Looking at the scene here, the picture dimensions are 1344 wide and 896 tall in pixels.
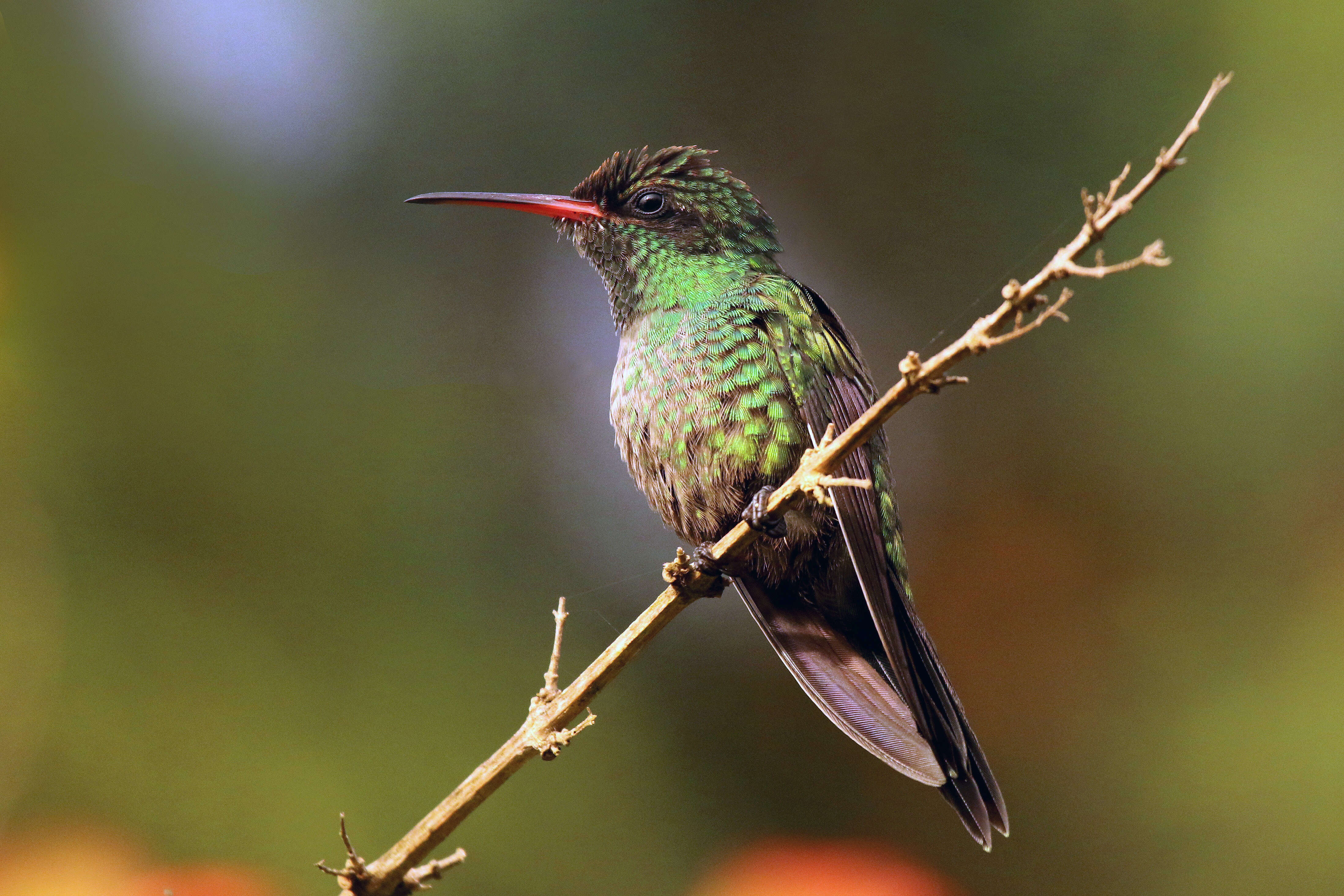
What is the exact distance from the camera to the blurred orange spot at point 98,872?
195cm

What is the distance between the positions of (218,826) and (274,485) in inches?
35.3

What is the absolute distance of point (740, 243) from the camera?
177 cm

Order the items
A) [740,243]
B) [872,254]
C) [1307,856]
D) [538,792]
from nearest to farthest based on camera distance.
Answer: [740,243] → [1307,856] → [872,254] → [538,792]

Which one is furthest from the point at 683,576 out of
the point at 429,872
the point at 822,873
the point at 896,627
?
the point at 822,873

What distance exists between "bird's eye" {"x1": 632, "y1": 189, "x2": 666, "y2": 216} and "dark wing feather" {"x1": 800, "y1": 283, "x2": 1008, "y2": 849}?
→ 0.34m

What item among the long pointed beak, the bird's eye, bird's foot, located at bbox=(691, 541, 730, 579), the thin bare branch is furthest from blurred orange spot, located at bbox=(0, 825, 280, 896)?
the bird's eye

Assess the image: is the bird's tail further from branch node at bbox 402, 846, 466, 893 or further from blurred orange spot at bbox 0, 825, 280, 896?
blurred orange spot at bbox 0, 825, 280, 896

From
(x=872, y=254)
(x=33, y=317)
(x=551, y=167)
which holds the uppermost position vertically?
(x=33, y=317)

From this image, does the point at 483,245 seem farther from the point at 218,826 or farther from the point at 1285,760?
the point at 1285,760

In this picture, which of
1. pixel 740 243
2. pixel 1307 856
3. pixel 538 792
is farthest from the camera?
pixel 538 792

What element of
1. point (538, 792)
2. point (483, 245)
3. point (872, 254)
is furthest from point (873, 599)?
point (483, 245)

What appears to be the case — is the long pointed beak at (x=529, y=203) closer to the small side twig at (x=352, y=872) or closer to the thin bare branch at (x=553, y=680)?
the thin bare branch at (x=553, y=680)

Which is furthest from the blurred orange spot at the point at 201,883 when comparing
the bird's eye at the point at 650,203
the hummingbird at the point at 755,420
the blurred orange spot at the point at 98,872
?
the bird's eye at the point at 650,203

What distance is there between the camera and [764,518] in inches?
52.5
